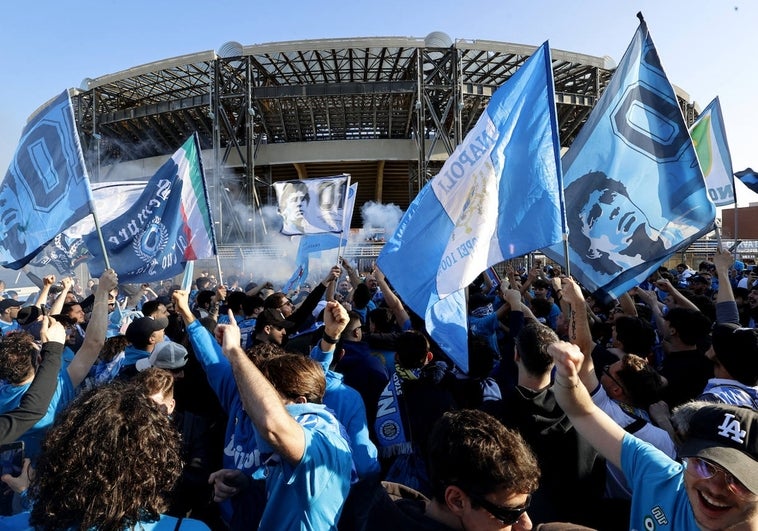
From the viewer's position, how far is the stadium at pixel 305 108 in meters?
19.7

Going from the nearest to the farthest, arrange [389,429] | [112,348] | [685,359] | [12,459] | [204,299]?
[12,459] < [389,429] < [685,359] < [112,348] < [204,299]

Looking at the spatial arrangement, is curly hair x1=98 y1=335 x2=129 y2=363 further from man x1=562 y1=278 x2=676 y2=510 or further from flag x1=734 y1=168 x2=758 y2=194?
flag x1=734 y1=168 x2=758 y2=194

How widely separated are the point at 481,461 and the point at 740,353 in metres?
1.87

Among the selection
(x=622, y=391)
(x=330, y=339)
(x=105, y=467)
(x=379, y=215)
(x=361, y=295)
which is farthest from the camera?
(x=379, y=215)

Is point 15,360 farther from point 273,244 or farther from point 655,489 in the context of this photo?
point 273,244


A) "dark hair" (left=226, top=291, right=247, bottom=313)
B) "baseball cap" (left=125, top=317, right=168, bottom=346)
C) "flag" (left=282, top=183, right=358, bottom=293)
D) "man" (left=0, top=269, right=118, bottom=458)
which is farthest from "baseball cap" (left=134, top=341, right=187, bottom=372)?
"flag" (left=282, top=183, right=358, bottom=293)

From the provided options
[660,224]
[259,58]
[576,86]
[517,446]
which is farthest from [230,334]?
[576,86]

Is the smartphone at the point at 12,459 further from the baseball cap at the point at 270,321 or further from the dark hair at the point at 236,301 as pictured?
the dark hair at the point at 236,301

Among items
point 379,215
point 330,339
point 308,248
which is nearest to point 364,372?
point 330,339

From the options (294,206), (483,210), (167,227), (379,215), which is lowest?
(167,227)

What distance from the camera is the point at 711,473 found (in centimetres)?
125

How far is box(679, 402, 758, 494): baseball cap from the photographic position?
1.21 metres

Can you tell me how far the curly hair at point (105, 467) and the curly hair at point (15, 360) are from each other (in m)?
1.49

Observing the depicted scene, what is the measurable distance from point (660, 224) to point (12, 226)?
597 centimetres
